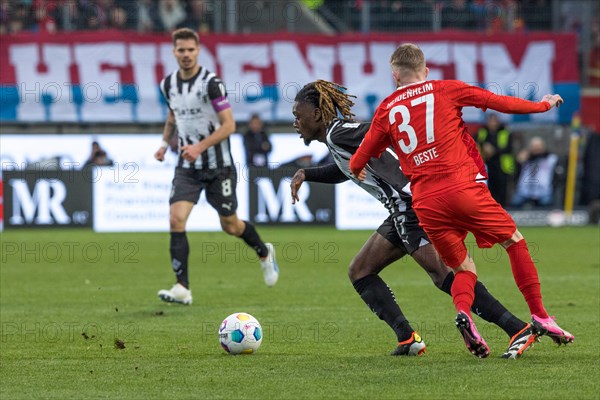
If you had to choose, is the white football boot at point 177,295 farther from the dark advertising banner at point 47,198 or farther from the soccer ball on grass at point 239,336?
the dark advertising banner at point 47,198

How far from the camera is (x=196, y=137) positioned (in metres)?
10.8

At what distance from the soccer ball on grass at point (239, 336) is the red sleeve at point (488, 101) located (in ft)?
6.55

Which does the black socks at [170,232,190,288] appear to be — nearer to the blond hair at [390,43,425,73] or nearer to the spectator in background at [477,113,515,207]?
the blond hair at [390,43,425,73]

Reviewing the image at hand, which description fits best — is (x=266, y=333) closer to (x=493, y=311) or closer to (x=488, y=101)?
(x=493, y=311)

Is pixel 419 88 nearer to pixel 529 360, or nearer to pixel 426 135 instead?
pixel 426 135

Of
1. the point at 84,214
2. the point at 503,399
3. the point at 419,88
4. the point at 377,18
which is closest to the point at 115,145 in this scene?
the point at 84,214

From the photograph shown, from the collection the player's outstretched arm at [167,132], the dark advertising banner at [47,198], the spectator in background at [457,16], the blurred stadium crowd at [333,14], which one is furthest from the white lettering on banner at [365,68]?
the player's outstretched arm at [167,132]

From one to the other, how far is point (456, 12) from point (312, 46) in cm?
386

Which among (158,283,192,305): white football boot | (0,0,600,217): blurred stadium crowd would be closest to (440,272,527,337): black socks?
(158,283,192,305): white football boot

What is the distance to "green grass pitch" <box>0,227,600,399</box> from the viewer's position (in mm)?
5965

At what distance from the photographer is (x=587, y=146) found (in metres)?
23.9

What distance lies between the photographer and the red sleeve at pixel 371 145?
6695 mm

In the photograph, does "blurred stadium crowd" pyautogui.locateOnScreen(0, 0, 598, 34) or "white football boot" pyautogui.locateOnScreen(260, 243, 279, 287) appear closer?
"white football boot" pyautogui.locateOnScreen(260, 243, 279, 287)

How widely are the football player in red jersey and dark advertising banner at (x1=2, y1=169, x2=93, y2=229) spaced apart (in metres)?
14.2
